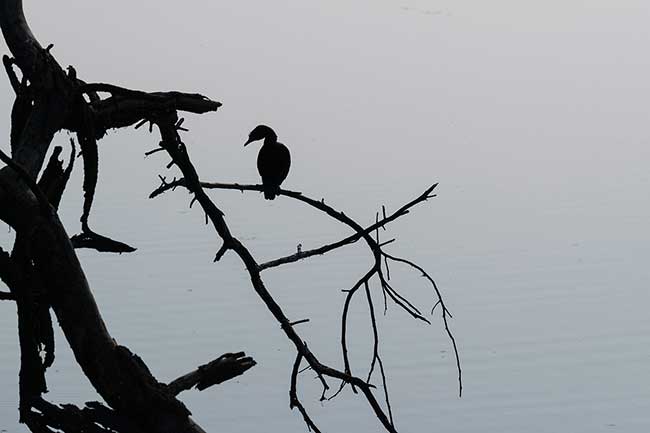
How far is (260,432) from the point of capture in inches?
231

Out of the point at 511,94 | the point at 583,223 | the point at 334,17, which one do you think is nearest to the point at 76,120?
the point at 583,223

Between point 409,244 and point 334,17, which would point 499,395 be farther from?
point 334,17

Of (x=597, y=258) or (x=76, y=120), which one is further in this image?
(x=597, y=258)

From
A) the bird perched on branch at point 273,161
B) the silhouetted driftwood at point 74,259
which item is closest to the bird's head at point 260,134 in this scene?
the bird perched on branch at point 273,161

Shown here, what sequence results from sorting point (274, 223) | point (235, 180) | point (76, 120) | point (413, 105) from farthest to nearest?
point (413, 105)
point (235, 180)
point (274, 223)
point (76, 120)

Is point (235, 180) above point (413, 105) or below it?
below

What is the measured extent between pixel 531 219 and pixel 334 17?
10.5 meters

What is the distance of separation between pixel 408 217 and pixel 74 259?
23.9 ft

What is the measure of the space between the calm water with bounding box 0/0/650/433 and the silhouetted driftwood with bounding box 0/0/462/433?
335cm

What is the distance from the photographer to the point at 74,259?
95.7 inches

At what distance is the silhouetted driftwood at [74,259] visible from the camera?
242cm

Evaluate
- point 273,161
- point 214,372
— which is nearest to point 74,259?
point 214,372

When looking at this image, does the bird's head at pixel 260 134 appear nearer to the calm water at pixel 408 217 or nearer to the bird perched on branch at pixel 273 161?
the bird perched on branch at pixel 273 161

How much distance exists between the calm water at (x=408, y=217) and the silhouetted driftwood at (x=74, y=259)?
11.0ft
